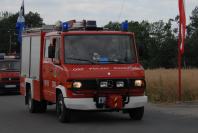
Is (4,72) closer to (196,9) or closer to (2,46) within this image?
(2,46)

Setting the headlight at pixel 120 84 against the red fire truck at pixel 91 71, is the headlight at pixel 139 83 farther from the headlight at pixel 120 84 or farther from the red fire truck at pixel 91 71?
the headlight at pixel 120 84

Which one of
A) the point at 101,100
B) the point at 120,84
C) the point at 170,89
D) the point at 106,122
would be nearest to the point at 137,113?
the point at 106,122


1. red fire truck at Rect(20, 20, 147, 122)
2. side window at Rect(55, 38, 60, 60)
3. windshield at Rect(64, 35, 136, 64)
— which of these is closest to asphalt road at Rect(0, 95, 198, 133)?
red fire truck at Rect(20, 20, 147, 122)

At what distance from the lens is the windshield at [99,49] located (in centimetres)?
1405

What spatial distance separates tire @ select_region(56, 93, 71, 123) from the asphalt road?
0.56 feet

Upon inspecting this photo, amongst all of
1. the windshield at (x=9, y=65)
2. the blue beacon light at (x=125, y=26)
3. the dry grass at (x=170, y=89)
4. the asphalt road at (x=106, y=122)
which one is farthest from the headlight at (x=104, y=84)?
the windshield at (x=9, y=65)

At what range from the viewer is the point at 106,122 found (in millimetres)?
14234

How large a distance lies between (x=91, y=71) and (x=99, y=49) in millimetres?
875

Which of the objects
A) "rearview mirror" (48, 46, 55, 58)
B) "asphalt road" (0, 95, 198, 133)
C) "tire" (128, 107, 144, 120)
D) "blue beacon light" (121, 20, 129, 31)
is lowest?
"asphalt road" (0, 95, 198, 133)

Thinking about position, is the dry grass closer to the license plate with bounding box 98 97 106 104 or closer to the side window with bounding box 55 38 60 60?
the side window with bounding box 55 38 60 60

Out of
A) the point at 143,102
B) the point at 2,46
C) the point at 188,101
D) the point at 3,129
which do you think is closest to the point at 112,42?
the point at 143,102

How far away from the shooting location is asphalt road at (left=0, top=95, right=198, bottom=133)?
1257 cm

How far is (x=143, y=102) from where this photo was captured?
13.9m

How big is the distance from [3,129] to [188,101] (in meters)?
9.26
